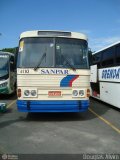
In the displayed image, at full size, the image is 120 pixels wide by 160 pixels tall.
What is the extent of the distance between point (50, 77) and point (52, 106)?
98 centimetres

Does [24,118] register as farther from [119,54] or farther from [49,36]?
[119,54]

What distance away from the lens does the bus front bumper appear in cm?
1158

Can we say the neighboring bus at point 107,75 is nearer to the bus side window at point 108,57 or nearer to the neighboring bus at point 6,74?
the bus side window at point 108,57

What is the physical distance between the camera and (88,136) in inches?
369

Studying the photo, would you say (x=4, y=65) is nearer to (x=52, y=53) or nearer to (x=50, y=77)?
(x=52, y=53)

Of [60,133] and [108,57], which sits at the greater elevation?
[108,57]

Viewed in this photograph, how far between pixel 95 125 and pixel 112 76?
13.9 feet

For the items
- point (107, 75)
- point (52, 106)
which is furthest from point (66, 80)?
point (107, 75)

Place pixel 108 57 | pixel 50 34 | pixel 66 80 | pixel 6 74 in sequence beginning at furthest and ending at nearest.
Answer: pixel 6 74, pixel 108 57, pixel 50 34, pixel 66 80

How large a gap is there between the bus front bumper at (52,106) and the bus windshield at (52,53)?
1.23 m

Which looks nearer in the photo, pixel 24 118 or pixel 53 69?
pixel 53 69

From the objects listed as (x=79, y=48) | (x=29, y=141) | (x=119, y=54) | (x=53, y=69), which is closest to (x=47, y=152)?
(x=29, y=141)

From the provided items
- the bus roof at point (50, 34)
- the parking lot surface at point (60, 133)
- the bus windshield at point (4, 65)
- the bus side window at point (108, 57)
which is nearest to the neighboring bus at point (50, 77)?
the bus roof at point (50, 34)

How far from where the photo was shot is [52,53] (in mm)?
11984
